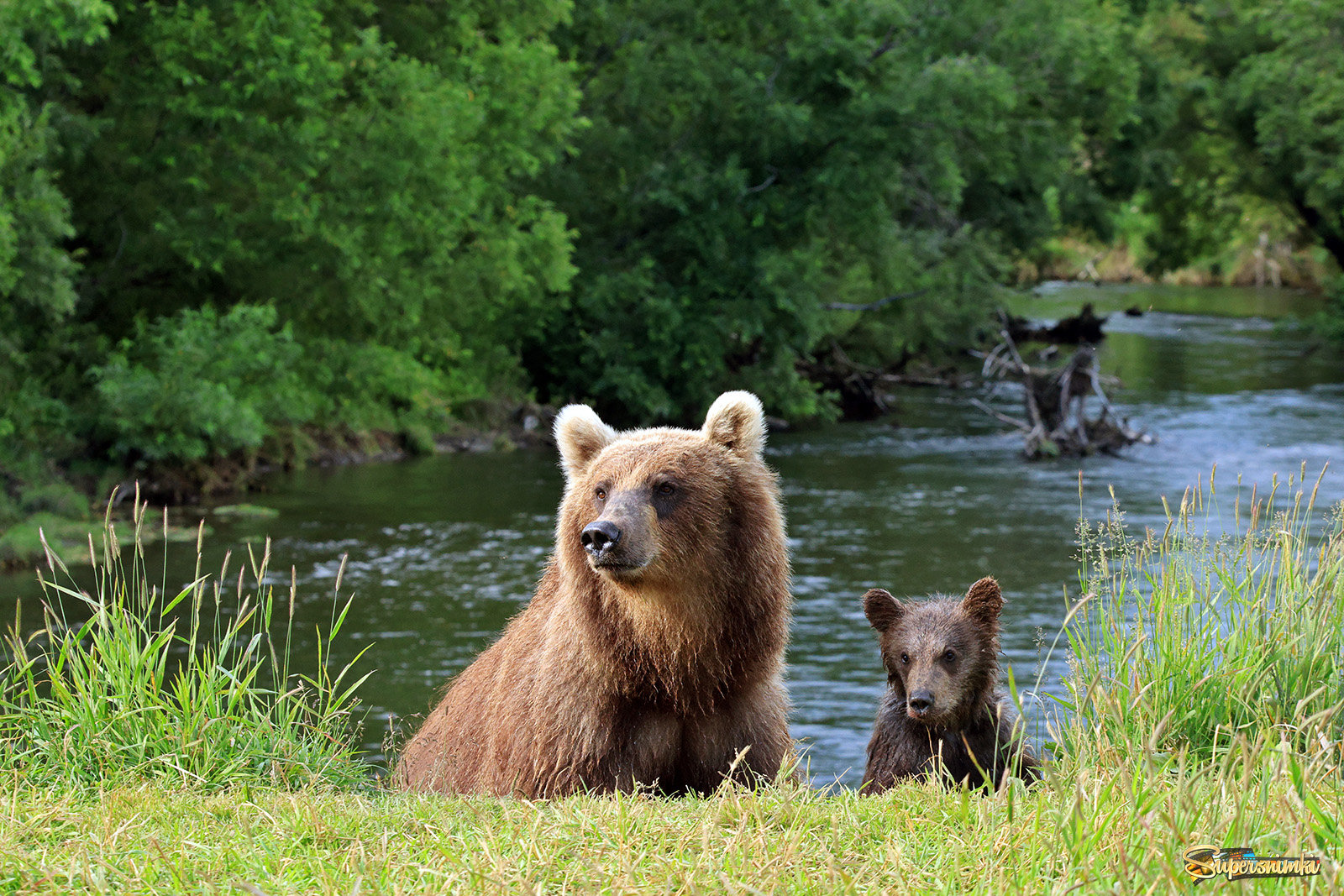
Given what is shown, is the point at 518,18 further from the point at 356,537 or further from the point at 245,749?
the point at 245,749

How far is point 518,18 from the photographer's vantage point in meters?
27.2

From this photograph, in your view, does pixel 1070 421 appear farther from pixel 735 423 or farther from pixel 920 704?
pixel 735 423

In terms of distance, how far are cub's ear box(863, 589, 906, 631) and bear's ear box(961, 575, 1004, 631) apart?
0.32 metres

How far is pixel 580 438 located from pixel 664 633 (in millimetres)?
981

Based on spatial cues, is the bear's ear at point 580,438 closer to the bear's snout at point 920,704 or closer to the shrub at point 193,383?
the bear's snout at point 920,704

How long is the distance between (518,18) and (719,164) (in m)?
4.74

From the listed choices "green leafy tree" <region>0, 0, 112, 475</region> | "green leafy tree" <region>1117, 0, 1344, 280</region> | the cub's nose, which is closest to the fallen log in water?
"green leafy tree" <region>0, 0, 112, 475</region>

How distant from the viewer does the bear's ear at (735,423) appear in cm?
605

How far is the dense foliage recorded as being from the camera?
19828 mm

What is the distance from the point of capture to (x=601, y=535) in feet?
17.4

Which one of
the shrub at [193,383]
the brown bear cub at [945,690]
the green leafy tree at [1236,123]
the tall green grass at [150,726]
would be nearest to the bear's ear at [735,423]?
the brown bear cub at [945,690]

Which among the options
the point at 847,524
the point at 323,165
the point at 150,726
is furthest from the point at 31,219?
the point at 150,726

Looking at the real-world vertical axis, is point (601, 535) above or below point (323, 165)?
below

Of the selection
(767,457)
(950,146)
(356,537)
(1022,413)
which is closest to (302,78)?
(356,537)
